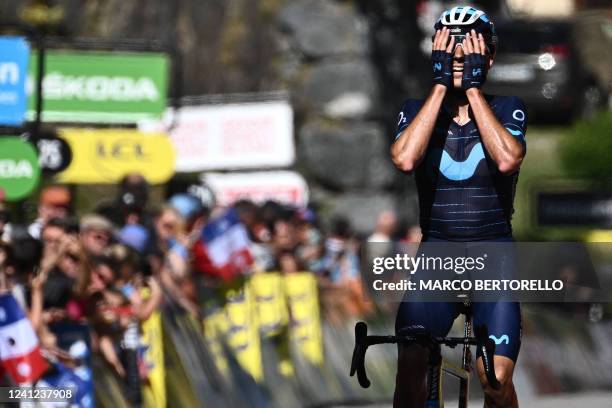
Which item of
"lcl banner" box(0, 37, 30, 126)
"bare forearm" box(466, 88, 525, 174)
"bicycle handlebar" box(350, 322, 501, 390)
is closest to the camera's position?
"bicycle handlebar" box(350, 322, 501, 390)

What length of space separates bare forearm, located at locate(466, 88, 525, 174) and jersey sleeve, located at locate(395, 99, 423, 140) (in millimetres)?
347

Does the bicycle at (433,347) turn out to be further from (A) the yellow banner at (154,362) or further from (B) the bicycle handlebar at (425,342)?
(A) the yellow banner at (154,362)

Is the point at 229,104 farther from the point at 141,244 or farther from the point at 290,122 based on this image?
the point at 141,244

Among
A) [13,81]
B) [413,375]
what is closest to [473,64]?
[413,375]

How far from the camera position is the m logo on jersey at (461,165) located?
685 centimetres

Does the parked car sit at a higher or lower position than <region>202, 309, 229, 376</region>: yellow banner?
higher

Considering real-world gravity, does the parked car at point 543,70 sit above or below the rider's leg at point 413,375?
Answer: above

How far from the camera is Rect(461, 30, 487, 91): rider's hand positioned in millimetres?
6711

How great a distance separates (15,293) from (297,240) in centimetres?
489

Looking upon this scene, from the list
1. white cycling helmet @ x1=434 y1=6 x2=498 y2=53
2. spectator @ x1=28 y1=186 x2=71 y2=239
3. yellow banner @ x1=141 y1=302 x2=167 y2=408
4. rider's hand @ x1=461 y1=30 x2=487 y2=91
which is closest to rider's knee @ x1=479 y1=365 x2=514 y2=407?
rider's hand @ x1=461 y1=30 x2=487 y2=91

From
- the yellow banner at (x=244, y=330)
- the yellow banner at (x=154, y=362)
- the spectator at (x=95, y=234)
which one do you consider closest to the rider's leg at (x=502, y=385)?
the yellow banner at (x=154, y=362)

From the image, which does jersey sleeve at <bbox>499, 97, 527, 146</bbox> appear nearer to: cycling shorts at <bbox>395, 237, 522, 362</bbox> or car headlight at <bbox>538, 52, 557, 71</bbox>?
cycling shorts at <bbox>395, 237, 522, 362</bbox>

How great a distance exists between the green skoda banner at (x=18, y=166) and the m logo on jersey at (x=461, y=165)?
4.80 m

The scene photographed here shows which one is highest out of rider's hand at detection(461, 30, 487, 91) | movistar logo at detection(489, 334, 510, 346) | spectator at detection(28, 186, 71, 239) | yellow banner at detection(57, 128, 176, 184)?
rider's hand at detection(461, 30, 487, 91)
